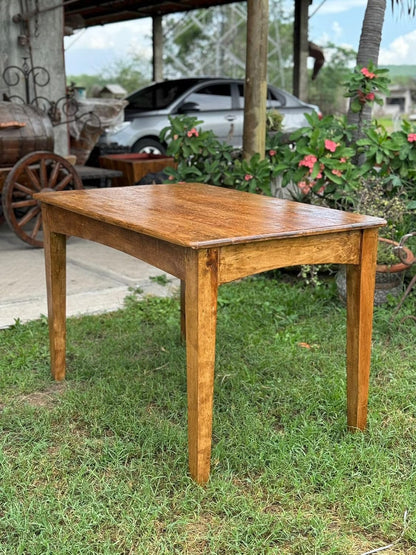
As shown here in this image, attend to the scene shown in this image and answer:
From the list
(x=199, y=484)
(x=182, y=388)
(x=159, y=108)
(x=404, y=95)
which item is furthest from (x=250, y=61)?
(x=404, y=95)

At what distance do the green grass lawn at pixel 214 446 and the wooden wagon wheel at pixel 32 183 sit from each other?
172 cm

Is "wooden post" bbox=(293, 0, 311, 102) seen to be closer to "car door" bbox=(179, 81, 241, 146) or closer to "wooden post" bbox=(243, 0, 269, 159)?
"car door" bbox=(179, 81, 241, 146)

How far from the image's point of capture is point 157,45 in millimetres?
13016

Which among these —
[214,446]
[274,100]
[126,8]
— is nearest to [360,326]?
[214,446]

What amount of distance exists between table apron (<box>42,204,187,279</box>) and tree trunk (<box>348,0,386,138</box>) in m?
2.60

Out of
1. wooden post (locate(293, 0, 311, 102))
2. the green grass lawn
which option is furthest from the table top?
wooden post (locate(293, 0, 311, 102))

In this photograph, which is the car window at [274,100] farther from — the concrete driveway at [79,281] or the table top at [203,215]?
the table top at [203,215]

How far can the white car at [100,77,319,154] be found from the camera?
9.09 m

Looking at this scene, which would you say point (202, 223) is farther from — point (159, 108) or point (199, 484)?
point (159, 108)

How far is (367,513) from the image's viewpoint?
→ 80.3 inches

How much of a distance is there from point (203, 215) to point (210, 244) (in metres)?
0.43

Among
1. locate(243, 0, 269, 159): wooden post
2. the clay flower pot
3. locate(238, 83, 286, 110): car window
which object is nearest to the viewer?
the clay flower pot

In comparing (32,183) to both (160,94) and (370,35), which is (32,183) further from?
(160,94)

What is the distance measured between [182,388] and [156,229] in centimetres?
102
